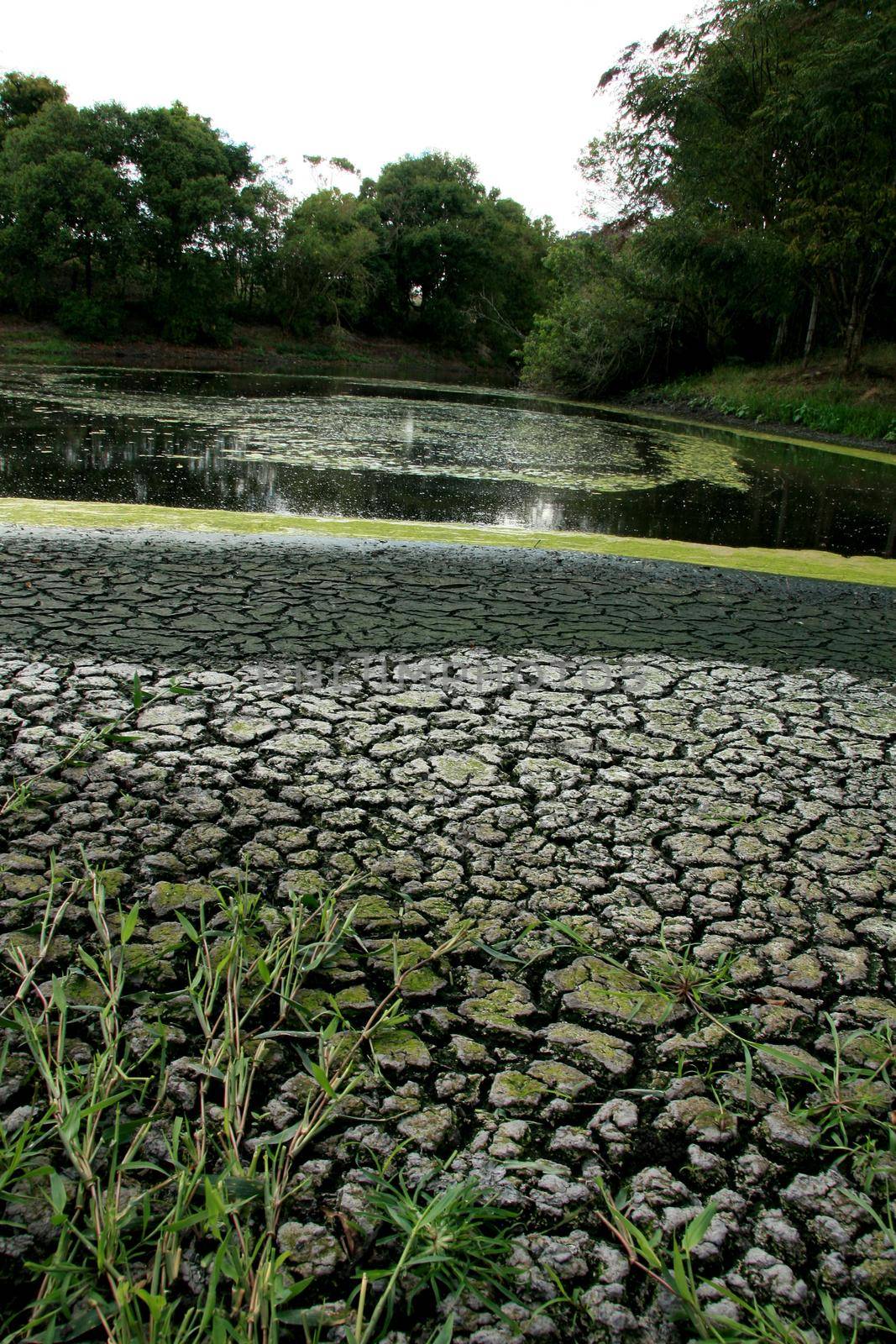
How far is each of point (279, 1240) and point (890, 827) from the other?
A: 208 cm

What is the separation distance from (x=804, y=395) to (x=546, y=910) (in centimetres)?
1908

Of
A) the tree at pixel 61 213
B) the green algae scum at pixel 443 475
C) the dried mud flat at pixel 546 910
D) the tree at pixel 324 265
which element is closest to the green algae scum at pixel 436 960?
the dried mud flat at pixel 546 910

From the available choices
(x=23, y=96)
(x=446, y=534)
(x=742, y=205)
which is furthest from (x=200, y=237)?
(x=446, y=534)

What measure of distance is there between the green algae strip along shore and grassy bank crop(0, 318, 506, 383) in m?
17.4

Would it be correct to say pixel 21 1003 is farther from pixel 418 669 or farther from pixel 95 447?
pixel 95 447

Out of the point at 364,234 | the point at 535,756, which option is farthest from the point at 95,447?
the point at 364,234

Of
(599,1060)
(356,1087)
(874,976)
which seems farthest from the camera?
(874,976)

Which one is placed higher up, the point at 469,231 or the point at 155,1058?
the point at 469,231

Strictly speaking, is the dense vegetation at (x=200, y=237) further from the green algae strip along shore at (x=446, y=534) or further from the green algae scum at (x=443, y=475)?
the green algae strip along shore at (x=446, y=534)

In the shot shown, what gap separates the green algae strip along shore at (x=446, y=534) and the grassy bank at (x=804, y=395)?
11.1 metres

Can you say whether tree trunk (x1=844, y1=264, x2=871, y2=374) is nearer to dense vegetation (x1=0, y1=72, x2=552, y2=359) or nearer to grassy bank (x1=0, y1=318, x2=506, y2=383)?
grassy bank (x1=0, y1=318, x2=506, y2=383)

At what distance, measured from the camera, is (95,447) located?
892cm

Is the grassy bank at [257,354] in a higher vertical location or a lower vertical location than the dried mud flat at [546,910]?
higher

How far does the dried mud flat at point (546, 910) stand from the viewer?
1374mm
